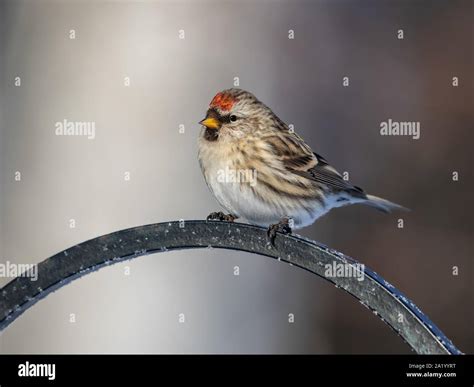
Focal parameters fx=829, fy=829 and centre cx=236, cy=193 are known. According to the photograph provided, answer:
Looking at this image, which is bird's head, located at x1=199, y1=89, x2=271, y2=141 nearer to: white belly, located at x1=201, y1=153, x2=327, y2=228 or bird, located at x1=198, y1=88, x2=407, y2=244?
bird, located at x1=198, y1=88, x2=407, y2=244

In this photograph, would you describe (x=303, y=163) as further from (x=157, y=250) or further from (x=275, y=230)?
Result: (x=157, y=250)

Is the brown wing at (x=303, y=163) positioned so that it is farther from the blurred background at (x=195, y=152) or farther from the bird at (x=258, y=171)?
the blurred background at (x=195, y=152)

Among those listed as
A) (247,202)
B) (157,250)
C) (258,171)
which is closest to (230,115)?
(258,171)

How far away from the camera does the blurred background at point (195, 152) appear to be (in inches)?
221

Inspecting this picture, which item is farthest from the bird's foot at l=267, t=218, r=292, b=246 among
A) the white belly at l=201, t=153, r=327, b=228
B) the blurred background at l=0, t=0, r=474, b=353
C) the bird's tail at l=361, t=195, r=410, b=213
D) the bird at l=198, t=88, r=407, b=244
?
the blurred background at l=0, t=0, r=474, b=353

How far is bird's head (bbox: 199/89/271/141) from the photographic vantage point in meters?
3.53

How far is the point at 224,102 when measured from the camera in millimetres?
3535

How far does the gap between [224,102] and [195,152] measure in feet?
7.02

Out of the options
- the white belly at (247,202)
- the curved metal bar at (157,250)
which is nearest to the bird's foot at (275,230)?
the curved metal bar at (157,250)

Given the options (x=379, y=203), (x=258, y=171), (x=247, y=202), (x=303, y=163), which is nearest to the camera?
(x=247, y=202)

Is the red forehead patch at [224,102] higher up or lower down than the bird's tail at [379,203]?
higher up
